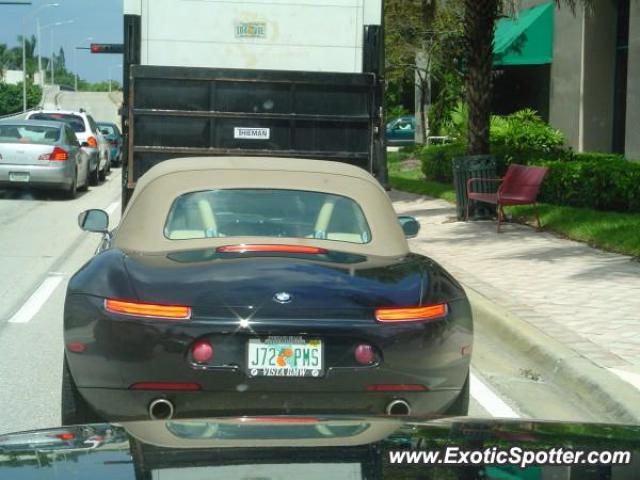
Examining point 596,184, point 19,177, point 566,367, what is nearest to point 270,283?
point 566,367

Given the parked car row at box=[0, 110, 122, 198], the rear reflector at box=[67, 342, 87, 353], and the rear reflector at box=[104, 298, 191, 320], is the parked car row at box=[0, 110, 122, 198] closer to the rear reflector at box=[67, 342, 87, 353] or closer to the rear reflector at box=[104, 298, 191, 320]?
the rear reflector at box=[67, 342, 87, 353]

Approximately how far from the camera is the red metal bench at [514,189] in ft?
54.7

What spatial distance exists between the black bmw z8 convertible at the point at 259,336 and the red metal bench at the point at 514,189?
11146 mm

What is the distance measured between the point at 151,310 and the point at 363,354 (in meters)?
1.02

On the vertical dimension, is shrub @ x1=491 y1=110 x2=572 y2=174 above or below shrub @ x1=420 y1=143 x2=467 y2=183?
above

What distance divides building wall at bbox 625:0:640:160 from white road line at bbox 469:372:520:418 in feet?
56.5

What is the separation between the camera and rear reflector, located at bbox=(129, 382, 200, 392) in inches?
199

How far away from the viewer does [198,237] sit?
6160 mm

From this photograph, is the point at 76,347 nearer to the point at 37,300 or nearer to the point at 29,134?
the point at 37,300

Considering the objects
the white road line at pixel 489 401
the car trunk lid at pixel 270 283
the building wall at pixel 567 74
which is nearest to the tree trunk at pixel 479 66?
the building wall at pixel 567 74

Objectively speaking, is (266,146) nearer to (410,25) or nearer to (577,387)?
(577,387)

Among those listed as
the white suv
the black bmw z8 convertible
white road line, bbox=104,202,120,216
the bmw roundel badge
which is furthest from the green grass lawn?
the white suv

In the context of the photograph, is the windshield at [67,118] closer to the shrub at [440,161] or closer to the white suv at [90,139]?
the white suv at [90,139]
